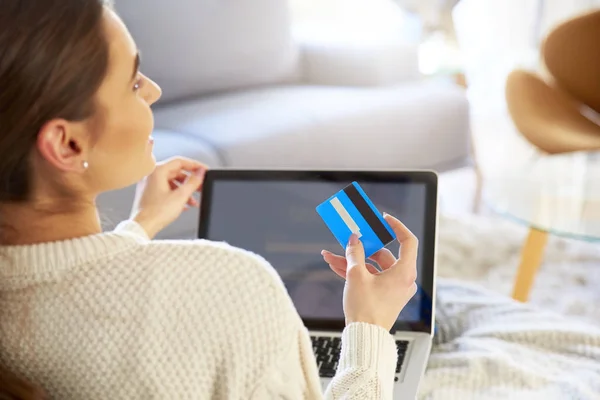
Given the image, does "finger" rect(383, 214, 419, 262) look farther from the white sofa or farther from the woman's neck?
the white sofa

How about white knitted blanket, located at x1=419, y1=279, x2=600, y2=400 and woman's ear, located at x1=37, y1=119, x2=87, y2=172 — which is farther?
white knitted blanket, located at x1=419, y1=279, x2=600, y2=400

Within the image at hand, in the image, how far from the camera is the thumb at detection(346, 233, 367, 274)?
2.41 feet

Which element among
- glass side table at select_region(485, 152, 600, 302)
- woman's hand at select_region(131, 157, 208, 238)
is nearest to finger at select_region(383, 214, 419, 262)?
woman's hand at select_region(131, 157, 208, 238)

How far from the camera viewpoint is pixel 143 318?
0.60 metres

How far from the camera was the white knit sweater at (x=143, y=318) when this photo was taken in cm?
60

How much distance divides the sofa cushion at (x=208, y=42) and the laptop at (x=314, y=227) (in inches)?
40.3

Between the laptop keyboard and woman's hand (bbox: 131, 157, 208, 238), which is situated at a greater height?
woman's hand (bbox: 131, 157, 208, 238)

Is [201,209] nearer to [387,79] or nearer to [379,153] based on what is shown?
[379,153]

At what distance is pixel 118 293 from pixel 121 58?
205mm

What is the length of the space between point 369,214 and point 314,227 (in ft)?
1.06

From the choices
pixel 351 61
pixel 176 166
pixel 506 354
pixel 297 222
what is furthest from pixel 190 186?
pixel 351 61

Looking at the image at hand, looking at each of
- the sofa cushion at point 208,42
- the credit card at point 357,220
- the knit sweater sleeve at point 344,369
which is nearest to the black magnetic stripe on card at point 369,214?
the credit card at point 357,220

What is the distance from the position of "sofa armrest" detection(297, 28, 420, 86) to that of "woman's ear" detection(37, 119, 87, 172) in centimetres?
192

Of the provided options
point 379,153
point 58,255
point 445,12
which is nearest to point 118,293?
point 58,255
